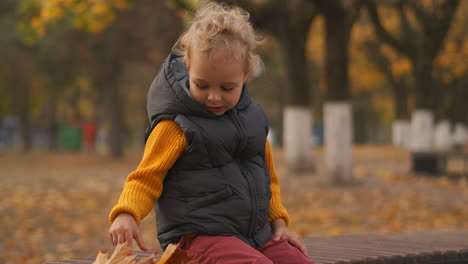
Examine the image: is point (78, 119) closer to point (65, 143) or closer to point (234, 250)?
point (65, 143)

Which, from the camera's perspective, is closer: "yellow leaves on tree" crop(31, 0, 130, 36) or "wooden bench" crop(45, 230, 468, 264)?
"wooden bench" crop(45, 230, 468, 264)

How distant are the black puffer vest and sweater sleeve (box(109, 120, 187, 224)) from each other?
4 cm

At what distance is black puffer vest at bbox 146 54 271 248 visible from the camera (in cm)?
288

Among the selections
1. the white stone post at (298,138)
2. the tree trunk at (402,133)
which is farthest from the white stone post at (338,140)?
the tree trunk at (402,133)

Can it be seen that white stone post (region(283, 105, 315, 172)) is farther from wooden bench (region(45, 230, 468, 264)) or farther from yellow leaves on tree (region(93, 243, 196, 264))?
yellow leaves on tree (region(93, 243, 196, 264))

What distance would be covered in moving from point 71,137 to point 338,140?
2522 cm

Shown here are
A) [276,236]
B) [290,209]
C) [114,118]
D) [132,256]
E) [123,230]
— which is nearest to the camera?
[132,256]

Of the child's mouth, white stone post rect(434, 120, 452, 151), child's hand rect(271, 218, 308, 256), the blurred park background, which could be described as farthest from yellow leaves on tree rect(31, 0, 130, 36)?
white stone post rect(434, 120, 452, 151)

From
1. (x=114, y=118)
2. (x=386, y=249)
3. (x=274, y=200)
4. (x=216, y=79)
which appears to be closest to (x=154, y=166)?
(x=216, y=79)

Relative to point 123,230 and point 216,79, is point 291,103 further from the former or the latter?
point 123,230

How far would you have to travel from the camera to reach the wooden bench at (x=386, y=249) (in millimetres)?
3713

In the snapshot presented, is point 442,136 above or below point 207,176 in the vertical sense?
below

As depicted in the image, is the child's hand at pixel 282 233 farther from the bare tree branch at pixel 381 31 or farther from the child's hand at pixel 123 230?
the bare tree branch at pixel 381 31

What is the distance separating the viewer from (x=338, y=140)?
12.7 meters
